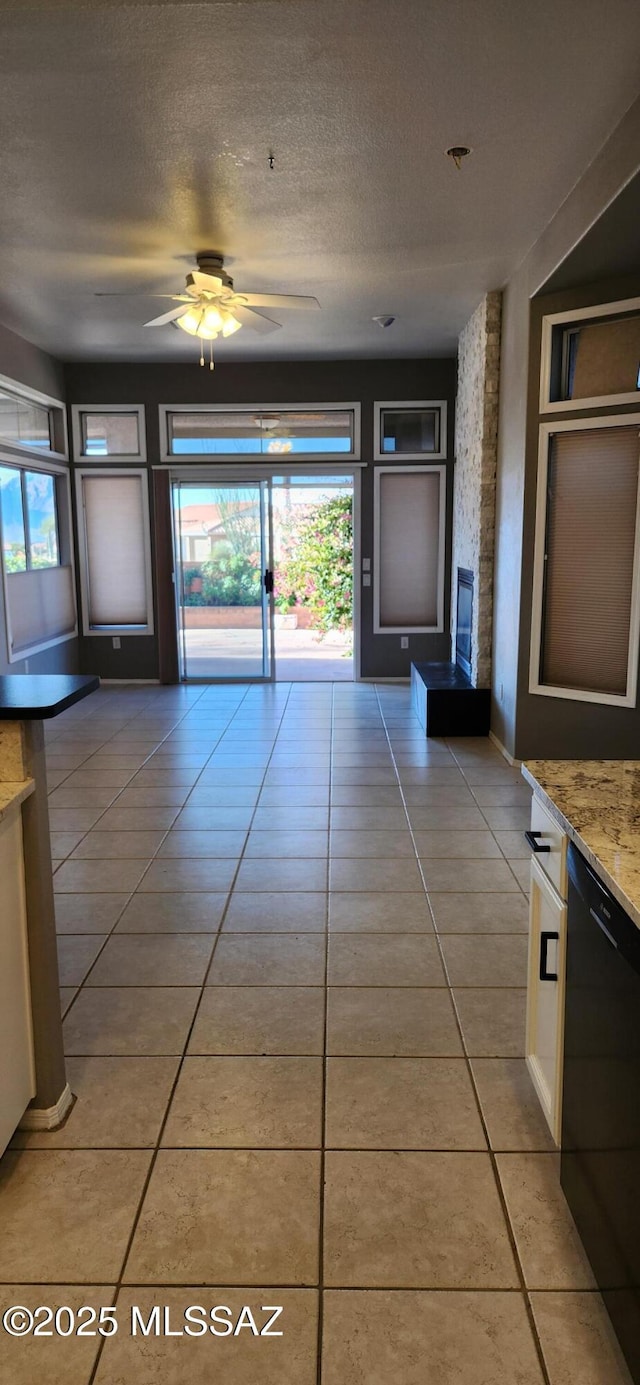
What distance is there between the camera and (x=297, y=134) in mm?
3398

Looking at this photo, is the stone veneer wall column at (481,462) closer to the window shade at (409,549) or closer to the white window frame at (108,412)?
the window shade at (409,549)

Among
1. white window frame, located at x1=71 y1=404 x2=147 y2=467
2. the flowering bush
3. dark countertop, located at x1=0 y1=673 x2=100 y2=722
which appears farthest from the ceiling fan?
the flowering bush

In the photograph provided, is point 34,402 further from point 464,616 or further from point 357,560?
point 464,616

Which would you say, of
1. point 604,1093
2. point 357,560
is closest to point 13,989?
point 604,1093

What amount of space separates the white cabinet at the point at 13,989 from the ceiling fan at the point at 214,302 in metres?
3.38

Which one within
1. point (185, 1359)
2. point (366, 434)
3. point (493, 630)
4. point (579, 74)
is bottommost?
point (185, 1359)

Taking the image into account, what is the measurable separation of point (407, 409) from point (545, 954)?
6.79 m

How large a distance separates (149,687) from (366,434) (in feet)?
10.2

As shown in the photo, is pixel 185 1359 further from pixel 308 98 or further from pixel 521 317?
pixel 521 317

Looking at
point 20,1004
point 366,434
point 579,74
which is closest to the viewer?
point 20,1004

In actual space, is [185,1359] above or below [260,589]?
below

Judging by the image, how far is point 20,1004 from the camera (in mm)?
2035

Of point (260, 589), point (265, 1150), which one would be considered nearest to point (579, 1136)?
point (265, 1150)

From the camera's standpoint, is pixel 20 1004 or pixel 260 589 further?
pixel 260 589
